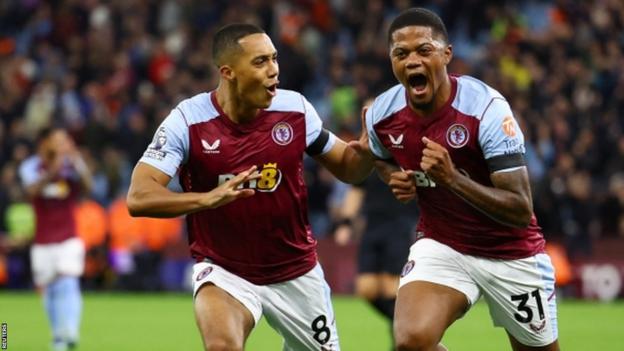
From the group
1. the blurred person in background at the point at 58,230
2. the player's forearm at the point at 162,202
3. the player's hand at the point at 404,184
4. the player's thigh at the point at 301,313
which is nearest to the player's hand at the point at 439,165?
the player's hand at the point at 404,184

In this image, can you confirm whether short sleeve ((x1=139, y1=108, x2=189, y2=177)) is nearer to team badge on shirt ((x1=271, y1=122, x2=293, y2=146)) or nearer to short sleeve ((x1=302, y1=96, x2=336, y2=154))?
team badge on shirt ((x1=271, y1=122, x2=293, y2=146))

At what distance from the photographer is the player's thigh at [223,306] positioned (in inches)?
290

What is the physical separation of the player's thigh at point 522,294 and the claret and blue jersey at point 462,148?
0.08 meters

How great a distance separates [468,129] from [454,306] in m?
1.05

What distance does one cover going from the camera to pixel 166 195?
7.53m

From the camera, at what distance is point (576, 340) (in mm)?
14086

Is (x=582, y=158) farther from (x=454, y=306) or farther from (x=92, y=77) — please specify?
(x=454, y=306)

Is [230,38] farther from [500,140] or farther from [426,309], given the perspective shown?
[426,309]

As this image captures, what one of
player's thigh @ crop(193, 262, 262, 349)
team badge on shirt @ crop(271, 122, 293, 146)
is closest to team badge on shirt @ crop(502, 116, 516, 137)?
team badge on shirt @ crop(271, 122, 293, 146)

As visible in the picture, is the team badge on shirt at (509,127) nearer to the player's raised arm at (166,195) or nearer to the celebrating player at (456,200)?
the celebrating player at (456,200)

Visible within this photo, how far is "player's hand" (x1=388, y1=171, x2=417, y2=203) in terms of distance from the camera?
25.1 feet

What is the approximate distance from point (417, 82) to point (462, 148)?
1.55ft

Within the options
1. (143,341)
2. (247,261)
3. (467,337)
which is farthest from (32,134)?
(247,261)

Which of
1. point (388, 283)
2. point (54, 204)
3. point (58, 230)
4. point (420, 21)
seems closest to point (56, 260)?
point (58, 230)
